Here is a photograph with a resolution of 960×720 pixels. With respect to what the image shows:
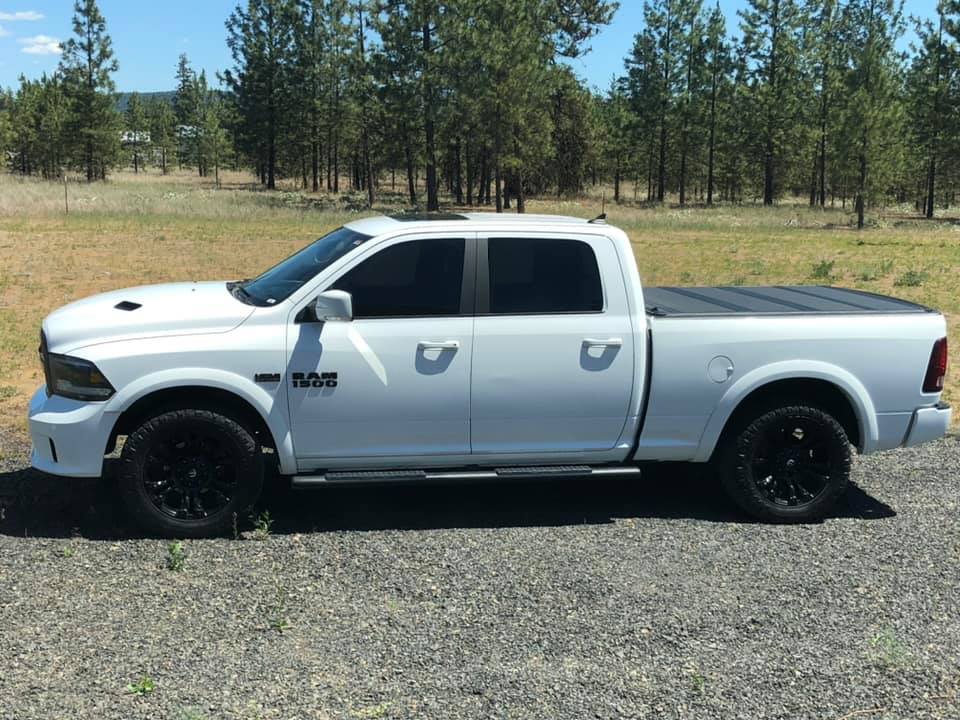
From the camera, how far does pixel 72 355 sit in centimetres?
484

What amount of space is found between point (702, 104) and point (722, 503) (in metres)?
61.2

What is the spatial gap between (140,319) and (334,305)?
1.12 m

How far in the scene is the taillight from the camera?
5.54m

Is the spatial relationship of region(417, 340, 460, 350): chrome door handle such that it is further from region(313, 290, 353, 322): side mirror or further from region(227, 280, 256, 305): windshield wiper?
region(227, 280, 256, 305): windshield wiper

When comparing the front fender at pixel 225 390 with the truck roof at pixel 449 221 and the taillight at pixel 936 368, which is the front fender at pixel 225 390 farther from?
the taillight at pixel 936 368

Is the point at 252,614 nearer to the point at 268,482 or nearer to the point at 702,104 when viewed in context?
the point at 268,482

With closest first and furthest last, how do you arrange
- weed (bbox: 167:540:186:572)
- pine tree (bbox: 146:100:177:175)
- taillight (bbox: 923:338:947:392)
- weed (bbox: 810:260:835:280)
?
weed (bbox: 167:540:186:572) < taillight (bbox: 923:338:947:392) < weed (bbox: 810:260:835:280) < pine tree (bbox: 146:100:177:175)

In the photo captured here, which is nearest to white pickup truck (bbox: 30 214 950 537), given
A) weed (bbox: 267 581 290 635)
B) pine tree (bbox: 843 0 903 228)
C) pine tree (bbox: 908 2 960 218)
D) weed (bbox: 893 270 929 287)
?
weed (bbox: 267 581 290 635)

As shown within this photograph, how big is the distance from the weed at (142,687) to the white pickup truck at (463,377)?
4.99ft

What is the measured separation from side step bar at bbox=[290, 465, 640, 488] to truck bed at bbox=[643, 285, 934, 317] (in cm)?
103

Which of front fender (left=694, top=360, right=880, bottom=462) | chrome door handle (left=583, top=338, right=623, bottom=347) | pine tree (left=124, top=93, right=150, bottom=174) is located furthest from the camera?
pine tree (left=124, top=93, right=150, bottom=174)

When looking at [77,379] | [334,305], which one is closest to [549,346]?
[334,305]

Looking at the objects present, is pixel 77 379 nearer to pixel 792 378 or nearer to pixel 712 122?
pixel 792 378

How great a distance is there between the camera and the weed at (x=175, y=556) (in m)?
4.66
